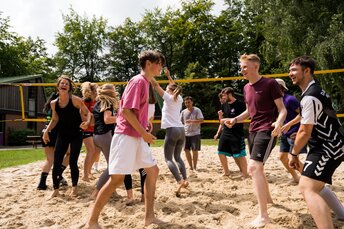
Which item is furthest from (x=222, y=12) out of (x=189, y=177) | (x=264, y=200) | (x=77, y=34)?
(x=264, y=200)

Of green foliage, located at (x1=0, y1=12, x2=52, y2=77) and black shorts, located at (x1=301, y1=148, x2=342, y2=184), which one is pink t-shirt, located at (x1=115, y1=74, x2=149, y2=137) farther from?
green foliage, located at (x1=0, y1=12, x2=52, y2=77)

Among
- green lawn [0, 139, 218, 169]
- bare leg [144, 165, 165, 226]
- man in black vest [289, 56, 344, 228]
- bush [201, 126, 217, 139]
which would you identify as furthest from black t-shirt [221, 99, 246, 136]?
bush [201, 126, 217, 139]

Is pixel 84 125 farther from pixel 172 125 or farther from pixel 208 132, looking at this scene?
pixel 208 132

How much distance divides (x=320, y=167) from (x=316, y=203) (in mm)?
284

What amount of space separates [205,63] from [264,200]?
116 feet

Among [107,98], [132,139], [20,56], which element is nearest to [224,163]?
[107,98]

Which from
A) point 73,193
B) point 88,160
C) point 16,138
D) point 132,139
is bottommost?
point 16,138

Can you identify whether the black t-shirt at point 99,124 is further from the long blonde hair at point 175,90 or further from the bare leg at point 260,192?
the bare leg at point 260,192

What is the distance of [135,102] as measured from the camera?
326 centimetres

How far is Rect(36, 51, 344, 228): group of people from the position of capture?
2.91 meters

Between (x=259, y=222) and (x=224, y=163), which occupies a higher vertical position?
(x=224, y=163)

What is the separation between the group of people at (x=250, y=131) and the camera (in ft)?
9.56

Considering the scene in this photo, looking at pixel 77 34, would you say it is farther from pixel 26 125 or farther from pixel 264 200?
pixel 264 200

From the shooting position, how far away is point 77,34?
4391 cm
